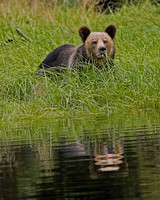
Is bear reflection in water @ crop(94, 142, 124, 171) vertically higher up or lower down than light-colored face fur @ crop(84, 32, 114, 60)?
lower down

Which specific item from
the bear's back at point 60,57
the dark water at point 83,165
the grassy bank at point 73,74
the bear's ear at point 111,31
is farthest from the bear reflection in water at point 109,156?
the bear's back at point 60,57

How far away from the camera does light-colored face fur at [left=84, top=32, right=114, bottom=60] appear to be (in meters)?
10.3

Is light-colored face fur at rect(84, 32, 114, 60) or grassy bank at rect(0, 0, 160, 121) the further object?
light-colored face fur at rect(84, 32, 114, 60)

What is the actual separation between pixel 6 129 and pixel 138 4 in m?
9.39

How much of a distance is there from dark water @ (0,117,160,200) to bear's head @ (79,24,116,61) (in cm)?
372

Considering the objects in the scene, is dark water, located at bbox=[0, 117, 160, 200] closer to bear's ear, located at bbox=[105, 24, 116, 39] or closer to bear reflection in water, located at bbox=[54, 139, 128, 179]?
bear reflection in water, located at bbox=[54, 139, 128, 179]

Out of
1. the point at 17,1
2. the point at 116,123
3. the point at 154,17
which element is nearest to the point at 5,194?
the point at 116,123

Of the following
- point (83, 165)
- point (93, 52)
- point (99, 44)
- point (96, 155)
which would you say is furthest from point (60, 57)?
point (83, 165)

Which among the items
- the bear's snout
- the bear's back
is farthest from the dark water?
the bear's back

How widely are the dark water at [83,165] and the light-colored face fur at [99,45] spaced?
3713mm

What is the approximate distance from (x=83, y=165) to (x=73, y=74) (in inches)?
226

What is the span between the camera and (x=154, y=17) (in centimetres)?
1503

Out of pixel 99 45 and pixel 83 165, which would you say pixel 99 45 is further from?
pixel 83 165

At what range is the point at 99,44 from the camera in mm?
10406
